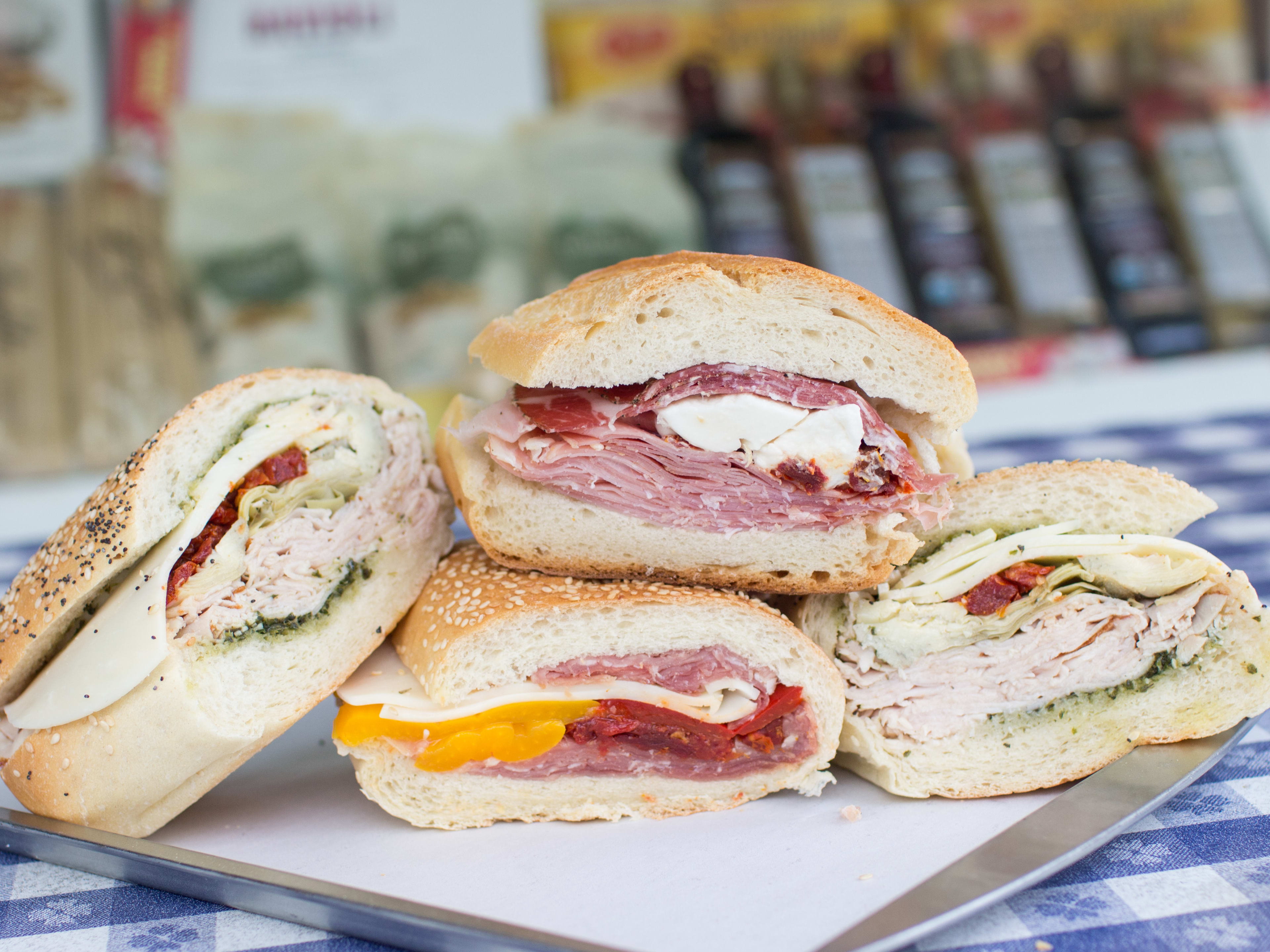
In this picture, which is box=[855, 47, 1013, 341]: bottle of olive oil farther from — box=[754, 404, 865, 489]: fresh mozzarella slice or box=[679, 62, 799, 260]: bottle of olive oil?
box=[754, 404, 865, 489]: fresh mozzarella slice

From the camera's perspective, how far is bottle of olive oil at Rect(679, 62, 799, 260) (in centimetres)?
526

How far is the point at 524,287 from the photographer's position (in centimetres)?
522

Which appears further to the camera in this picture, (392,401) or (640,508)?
(392,401)

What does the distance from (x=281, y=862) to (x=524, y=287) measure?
362 centimetres

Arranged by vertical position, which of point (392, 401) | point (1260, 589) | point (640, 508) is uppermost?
point (392, 401)

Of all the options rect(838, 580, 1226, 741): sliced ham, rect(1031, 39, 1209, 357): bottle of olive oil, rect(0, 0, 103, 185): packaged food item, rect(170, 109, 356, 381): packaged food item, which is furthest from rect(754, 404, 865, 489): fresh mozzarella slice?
rect(0, 0, 103, 185): packaged food item

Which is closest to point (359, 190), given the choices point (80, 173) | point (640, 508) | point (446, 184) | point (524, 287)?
point (446, 184)

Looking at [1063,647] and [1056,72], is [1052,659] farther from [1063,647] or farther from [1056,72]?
[1056,72]

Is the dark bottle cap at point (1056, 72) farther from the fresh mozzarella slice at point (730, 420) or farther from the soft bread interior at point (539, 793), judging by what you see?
the soft bread interior at point (539, 793)

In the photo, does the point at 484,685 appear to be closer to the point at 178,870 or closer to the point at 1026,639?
the point at 178,870

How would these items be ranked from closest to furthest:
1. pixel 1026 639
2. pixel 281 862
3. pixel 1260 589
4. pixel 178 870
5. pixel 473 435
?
pixel 178 870
pixel 281 862
pixel 1026 639
pixel 473 435
pixel 1260 589

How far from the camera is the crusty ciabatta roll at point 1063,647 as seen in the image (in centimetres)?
217

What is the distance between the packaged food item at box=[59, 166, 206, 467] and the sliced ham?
3999mm

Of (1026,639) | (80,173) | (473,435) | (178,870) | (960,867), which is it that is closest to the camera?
(960,867)
